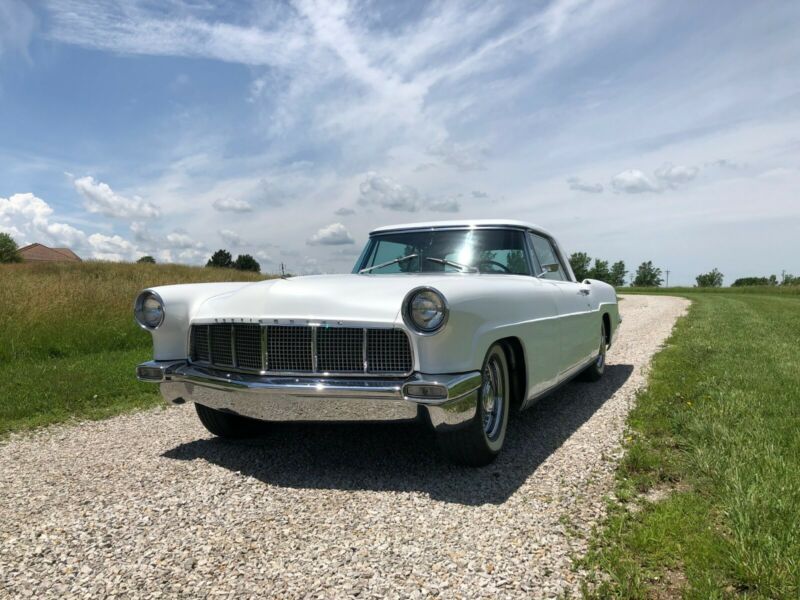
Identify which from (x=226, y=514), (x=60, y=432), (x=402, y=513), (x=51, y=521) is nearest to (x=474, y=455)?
(x=402, y=513)

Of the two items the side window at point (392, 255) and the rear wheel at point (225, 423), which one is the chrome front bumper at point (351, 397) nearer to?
the rear wheel at point (225, 423)

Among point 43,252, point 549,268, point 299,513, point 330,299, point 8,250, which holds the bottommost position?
point 299,513

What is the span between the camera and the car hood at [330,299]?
3.08 m

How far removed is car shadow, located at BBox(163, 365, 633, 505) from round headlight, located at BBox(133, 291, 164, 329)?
0.88 meters

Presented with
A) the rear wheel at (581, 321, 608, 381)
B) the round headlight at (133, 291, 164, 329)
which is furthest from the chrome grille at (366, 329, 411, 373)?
the rear wheel at (581, 321, 608, 381)

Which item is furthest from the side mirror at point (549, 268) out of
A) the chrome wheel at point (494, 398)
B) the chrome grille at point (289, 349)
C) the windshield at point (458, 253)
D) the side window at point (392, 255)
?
the chrome grille at point (289, 349)

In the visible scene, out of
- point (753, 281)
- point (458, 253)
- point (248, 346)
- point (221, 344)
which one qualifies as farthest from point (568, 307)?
point (753, 281)

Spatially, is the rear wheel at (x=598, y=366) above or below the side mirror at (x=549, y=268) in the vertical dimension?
below

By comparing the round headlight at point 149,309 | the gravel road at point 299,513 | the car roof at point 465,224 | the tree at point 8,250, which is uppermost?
the tree at point 8,250

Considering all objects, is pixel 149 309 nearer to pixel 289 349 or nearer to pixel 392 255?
pixel 289 349

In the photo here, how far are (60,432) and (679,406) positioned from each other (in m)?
4.87

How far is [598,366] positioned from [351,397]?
12.9 feet

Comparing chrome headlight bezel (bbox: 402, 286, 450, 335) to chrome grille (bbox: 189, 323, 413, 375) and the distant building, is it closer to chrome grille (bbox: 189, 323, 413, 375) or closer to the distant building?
chrome grille (bbox: 189, 323, 413, 375)

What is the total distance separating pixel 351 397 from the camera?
9.71ft
